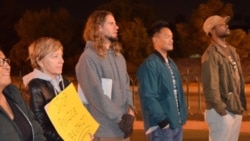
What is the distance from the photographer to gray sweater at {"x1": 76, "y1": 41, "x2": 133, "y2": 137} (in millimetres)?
A: 5457

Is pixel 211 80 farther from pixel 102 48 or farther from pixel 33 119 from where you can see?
pixel 33 119

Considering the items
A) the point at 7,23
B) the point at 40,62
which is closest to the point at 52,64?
the point at 40,62

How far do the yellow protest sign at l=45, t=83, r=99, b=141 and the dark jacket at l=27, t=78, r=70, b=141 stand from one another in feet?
0.32

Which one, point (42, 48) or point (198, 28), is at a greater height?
point (42, 48)

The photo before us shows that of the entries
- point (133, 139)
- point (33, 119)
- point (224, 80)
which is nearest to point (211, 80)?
point (224, 80)

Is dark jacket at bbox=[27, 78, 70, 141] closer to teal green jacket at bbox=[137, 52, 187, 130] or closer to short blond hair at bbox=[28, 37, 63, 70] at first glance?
short blond hair at bbox=[28, 37, 63, 70]

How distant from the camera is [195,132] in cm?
1139

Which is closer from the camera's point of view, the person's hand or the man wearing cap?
the person's hand

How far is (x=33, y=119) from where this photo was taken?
440 centimetres

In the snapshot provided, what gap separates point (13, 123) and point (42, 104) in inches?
23.7

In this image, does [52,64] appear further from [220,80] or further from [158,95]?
[220,80]

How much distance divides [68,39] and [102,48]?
36.0 metres

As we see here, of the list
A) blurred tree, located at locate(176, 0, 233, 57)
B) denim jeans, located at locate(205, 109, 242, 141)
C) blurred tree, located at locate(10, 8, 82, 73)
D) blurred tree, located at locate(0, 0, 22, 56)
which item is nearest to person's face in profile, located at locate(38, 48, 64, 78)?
denim jeans, located at locate(205, 109, 242, 141)

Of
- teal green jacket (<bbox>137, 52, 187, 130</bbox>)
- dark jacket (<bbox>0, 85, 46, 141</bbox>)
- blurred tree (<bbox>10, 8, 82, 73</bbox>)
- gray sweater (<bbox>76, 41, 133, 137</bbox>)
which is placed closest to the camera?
dark jacket (<bbox>0, 85, 46, 141</bbox>)
